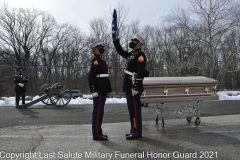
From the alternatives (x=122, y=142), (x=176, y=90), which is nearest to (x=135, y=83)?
(x=122, y=142)

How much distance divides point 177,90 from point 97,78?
2.07m

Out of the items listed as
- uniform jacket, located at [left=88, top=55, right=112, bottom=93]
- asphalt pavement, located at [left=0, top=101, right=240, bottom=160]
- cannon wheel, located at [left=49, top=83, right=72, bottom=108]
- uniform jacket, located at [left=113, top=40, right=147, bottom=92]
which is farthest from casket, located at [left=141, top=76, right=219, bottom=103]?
cannon wheel, located at [left=49, top=83, right=72, bottom=108]

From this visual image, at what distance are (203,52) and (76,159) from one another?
68.0ft

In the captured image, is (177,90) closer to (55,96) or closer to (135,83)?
(135,83)

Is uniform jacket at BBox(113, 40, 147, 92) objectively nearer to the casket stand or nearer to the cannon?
the casket stand

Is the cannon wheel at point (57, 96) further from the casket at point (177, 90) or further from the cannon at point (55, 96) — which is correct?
the casket at point (177, 90)

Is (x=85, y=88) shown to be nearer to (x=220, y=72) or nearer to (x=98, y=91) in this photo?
(x=220, y=72)

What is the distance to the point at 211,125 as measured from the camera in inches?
254

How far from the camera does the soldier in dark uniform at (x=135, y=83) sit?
4938 mm

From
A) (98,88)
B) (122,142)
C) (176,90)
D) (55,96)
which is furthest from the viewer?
(55,96)

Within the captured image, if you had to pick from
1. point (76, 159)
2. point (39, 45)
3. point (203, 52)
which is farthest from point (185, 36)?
point (39, 45)

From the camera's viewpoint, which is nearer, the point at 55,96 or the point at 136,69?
the point at 136,69

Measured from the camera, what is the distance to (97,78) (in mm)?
5109

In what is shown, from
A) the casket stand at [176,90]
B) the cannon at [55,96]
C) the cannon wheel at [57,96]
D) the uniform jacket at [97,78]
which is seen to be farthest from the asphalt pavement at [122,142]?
the cannon wheel at [57,96]
